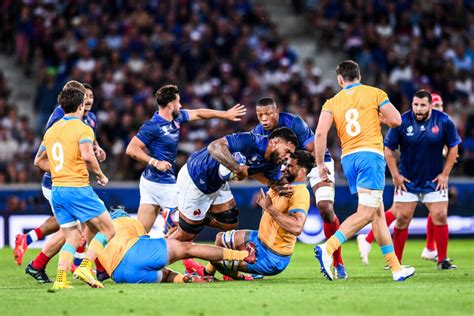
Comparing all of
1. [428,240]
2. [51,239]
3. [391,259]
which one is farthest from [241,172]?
[428,240]

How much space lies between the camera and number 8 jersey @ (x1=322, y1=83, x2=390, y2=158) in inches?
449

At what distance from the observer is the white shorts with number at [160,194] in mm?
14062

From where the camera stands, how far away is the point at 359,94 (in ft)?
37.6

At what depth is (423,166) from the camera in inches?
538

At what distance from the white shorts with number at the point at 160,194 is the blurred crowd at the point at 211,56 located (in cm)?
740

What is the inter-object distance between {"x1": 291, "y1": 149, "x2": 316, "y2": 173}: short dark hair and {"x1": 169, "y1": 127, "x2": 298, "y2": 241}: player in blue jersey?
0.18 metres

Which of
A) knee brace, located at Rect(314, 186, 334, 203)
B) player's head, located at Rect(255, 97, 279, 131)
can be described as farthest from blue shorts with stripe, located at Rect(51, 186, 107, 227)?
knee brace, located at Rect(314, 186, 334, 203)

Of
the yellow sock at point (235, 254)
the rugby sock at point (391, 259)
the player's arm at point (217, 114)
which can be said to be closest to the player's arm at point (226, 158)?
the yellow sock at point (235, 254)

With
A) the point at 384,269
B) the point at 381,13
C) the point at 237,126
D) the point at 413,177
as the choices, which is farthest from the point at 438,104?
the point at 381,13

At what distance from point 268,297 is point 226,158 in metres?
2.23

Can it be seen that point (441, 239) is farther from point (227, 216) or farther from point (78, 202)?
point (78, 202)

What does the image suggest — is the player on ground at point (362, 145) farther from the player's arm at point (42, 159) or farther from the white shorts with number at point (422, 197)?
the player's arm at point (42, 159)

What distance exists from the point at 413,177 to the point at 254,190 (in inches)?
265

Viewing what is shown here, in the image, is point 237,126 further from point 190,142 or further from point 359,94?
point 359,94
